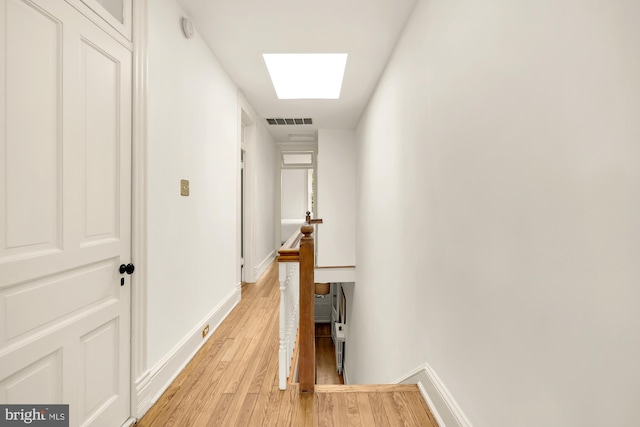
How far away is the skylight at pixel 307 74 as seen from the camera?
3.52 metres

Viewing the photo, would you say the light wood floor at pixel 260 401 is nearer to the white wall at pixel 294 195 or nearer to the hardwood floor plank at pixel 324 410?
the hardwood floor plank at pixel 324 410

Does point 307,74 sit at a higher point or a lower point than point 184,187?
higher

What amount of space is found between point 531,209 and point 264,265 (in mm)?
5032

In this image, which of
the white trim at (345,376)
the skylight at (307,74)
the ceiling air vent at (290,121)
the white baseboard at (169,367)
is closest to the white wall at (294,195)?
the ceiling air vent at (290,121)

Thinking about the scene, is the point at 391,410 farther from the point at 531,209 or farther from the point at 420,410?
the point at 531,209

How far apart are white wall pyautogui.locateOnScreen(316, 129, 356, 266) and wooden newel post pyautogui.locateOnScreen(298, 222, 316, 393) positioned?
3.89 metres

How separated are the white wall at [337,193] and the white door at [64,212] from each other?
168 inches

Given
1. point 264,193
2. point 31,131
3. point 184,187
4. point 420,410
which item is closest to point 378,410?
point 420,410

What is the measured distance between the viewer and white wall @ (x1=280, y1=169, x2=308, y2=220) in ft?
35.0

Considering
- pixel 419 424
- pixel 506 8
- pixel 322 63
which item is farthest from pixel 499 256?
pixel 322 63

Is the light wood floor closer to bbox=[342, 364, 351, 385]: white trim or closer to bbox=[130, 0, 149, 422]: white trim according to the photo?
bbox=[130, 0, 149, 422]: white trim

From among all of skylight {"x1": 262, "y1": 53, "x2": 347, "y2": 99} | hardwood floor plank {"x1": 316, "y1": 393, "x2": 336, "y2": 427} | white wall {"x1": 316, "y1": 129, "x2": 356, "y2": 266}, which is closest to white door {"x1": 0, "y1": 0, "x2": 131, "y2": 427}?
hardwood floor plank {"x1": 316, "y1": 393, "x2": 336, "y2": 427}

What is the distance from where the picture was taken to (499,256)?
119 cm

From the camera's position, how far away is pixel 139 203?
1.78m
